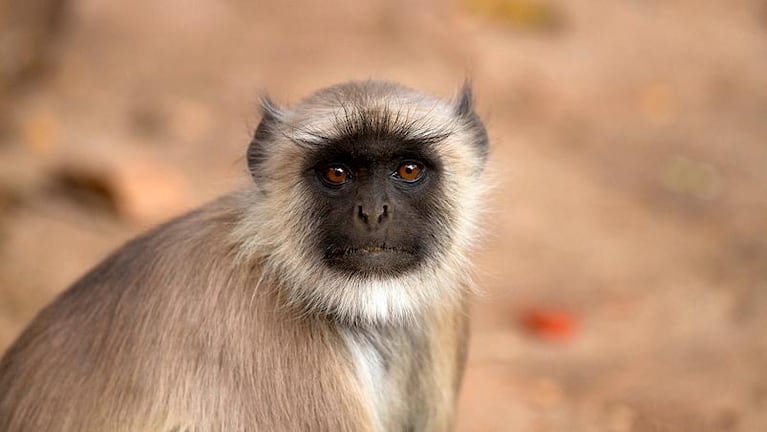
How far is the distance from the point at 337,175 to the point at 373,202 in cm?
19

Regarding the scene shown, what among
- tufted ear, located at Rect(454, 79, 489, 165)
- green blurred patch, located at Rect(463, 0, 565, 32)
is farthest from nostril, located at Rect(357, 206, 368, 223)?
Answer: green blurred patch, located at Rect(463, 0, 565, 32)

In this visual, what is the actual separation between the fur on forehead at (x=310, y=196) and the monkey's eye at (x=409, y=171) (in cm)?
9

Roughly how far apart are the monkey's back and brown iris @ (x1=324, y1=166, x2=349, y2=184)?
1.41ft

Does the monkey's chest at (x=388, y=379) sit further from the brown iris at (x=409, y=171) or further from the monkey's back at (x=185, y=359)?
the brown iris at (x=409, y=171)

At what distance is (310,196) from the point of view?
12.7 feet

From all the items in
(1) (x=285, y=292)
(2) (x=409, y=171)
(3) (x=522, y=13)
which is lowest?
(1) (x=285, y=292)

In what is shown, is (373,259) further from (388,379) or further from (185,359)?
(185,359)

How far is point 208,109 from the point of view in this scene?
8.75m

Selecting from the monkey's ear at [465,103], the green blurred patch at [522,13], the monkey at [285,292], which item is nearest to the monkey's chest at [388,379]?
the monkey at [285,292]

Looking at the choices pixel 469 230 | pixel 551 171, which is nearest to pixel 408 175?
pixel 469 230

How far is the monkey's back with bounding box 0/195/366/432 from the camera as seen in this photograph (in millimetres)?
3719

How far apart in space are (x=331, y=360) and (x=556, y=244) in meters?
4.34

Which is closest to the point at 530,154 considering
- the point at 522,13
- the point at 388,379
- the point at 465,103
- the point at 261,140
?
the point at 522,13

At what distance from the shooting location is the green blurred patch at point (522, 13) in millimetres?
9844
